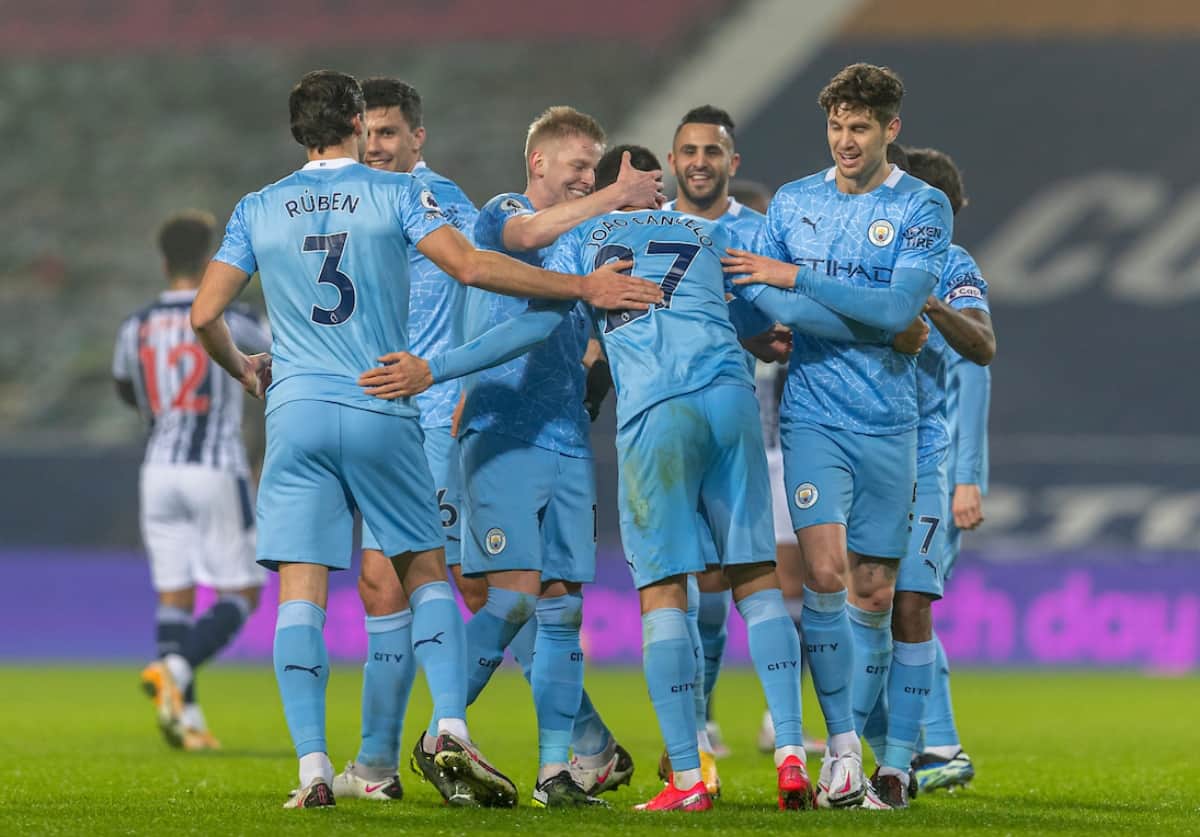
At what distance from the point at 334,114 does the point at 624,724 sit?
5201 mm

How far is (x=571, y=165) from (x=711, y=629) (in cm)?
208

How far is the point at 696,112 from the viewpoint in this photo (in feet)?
21.1

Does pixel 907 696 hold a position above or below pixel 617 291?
below

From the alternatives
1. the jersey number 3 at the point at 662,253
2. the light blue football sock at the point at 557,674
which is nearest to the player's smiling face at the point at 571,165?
the jersey number 3 at the point at 662,253

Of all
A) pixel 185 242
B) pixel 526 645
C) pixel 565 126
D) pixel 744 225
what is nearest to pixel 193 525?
pixel 185 242

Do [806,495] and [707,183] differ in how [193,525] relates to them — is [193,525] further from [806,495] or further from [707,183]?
[806,495]

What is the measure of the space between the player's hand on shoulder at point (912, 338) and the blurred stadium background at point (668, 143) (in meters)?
11.0

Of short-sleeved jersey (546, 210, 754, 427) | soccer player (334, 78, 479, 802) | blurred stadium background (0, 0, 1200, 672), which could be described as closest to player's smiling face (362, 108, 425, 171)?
soccer player (334, 78, 479, 802)

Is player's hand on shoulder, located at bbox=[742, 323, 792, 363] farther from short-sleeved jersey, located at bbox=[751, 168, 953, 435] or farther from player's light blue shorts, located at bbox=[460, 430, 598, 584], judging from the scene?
player's light blue shorts, located at bbox=[460, 430, 598, 584]

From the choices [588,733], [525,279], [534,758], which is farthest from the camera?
[534,758]

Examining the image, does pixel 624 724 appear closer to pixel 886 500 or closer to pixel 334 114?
pixel 886 500

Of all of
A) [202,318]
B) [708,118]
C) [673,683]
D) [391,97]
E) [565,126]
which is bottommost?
[673,683]

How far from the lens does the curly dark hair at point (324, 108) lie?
532 centimetres

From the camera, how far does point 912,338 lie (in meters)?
5.58
